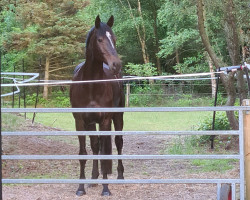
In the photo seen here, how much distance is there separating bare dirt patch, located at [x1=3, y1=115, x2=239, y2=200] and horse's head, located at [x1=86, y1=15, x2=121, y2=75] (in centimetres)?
161

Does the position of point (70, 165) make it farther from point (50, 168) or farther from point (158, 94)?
point (158, 94)

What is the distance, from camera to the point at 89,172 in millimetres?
6855

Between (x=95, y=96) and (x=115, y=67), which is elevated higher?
(x=115, y=67)

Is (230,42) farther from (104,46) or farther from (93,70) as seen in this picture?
(104,46)

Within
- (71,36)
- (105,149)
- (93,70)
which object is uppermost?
(71,36)

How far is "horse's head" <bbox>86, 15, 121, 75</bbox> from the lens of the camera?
4.84m

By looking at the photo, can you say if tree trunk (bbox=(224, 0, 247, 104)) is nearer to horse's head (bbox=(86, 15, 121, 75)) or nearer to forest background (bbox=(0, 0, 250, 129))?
horse's head (bbox=(86, 15, 121, 75))

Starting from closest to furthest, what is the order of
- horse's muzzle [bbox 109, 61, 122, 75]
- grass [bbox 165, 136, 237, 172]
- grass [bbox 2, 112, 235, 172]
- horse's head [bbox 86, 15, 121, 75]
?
horse's muzzle [bbox 109, 61, 122, 75]
horse's head [bbox 86, 15, 121, 75]
grass [bbox 165, 136, 237, 172]
grass [bbox 2, 112, 235, 172]

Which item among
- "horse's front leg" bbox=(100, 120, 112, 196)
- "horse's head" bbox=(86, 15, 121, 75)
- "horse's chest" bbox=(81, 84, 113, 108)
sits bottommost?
"horse's front leg" bbox=(100, 120, 112, 196)

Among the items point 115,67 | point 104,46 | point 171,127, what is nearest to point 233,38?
point 104,46

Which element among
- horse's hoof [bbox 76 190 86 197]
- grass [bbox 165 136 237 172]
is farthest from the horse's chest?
grass [bbox 165 136 237 172]

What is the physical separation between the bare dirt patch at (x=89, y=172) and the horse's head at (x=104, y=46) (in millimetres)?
1615

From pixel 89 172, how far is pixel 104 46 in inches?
101

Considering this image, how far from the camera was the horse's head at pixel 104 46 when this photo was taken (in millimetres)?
4840
